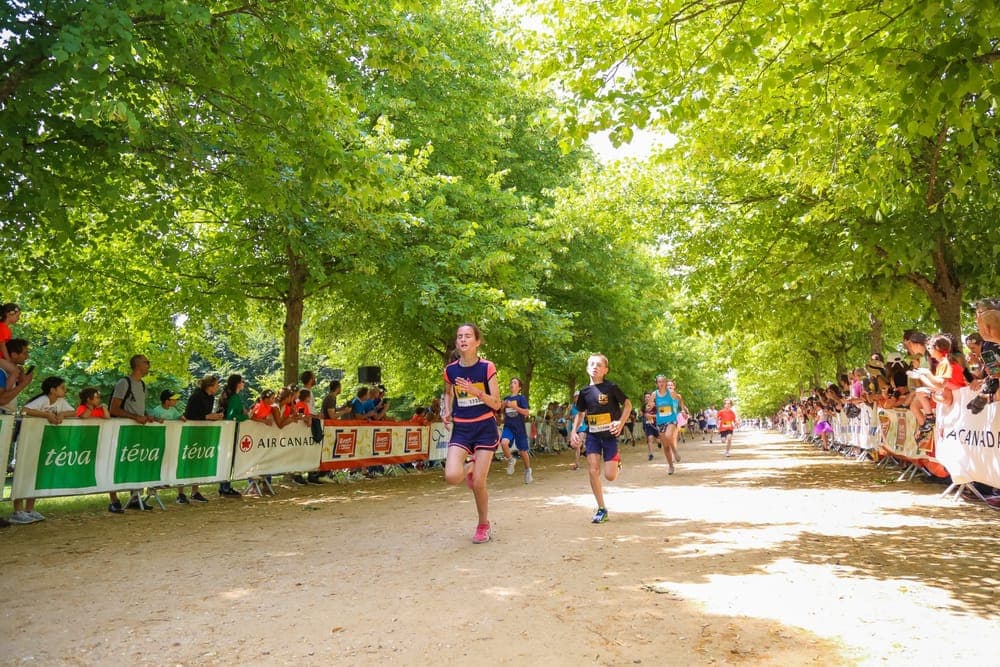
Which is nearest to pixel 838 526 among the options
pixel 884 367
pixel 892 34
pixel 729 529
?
pixel 729 529

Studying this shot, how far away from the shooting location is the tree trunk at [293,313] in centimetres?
1553

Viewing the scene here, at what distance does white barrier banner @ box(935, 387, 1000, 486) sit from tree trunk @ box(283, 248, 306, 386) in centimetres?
1226

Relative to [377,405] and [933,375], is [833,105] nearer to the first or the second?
[933,375]

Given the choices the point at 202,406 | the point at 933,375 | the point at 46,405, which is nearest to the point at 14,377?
the point at 46,405

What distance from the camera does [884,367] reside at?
1387 centimetres

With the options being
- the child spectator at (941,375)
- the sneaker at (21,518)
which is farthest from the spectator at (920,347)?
the sneaker at (21,518)

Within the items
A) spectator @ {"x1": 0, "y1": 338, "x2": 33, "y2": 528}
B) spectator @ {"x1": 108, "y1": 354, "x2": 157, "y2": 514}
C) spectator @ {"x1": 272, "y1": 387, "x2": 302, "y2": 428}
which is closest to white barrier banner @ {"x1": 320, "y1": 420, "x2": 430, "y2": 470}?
spectator @ {"x1": 272, "y1": 387, "x2": 302, "y2": 428}

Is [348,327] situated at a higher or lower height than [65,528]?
higher

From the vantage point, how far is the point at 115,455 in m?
9.35

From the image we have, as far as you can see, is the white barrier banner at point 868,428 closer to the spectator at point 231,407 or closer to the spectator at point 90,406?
the spectator at point 231,407

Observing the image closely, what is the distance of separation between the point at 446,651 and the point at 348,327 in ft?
60.3

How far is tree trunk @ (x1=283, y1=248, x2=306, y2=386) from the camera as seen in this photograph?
1553cm

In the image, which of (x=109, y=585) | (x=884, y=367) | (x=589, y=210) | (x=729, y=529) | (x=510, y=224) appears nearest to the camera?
(x=109, y=585)

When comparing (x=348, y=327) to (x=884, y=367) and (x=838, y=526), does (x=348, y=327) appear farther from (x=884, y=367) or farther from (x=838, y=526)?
(x=838, y=526)
